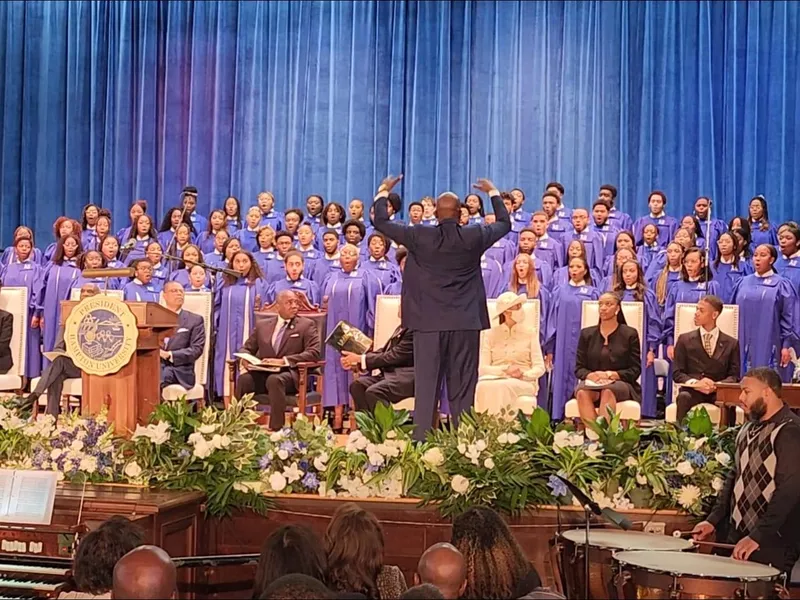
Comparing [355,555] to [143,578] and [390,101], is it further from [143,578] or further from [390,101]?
[390,101]

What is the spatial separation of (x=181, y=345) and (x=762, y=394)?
4.40 m

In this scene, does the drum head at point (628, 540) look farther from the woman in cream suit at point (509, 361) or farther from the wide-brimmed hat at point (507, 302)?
the wide-brimmed hat at point (507, 302)

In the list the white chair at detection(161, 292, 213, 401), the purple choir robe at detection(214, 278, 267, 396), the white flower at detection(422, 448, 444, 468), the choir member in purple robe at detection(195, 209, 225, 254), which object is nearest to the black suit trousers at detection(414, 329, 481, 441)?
the white flower at detection(422, 448, 444, 468)

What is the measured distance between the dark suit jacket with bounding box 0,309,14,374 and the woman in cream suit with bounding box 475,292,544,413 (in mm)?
3432

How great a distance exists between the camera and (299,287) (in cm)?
914

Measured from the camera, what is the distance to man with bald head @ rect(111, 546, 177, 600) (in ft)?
8.52

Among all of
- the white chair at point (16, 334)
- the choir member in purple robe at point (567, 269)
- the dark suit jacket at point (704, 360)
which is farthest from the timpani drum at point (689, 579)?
the white chair at point (16, 334)

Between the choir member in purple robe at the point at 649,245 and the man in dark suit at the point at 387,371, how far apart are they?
405 centimetres

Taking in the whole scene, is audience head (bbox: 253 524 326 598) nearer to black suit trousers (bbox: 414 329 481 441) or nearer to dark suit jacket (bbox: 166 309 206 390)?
black suit trousers (bbox: 414 329 481 441)

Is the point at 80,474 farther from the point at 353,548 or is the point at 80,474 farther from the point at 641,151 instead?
the point at 641,151

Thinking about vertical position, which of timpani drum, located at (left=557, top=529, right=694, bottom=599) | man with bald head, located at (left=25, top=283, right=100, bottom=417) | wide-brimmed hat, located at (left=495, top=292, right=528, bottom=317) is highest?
wide-brimmed hat, located at (left=495, top=292, right=528, bottom=317)

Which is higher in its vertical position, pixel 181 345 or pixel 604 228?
pixel 604 228

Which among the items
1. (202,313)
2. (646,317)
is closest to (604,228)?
(646,317)

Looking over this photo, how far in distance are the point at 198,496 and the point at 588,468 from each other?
158 cm
